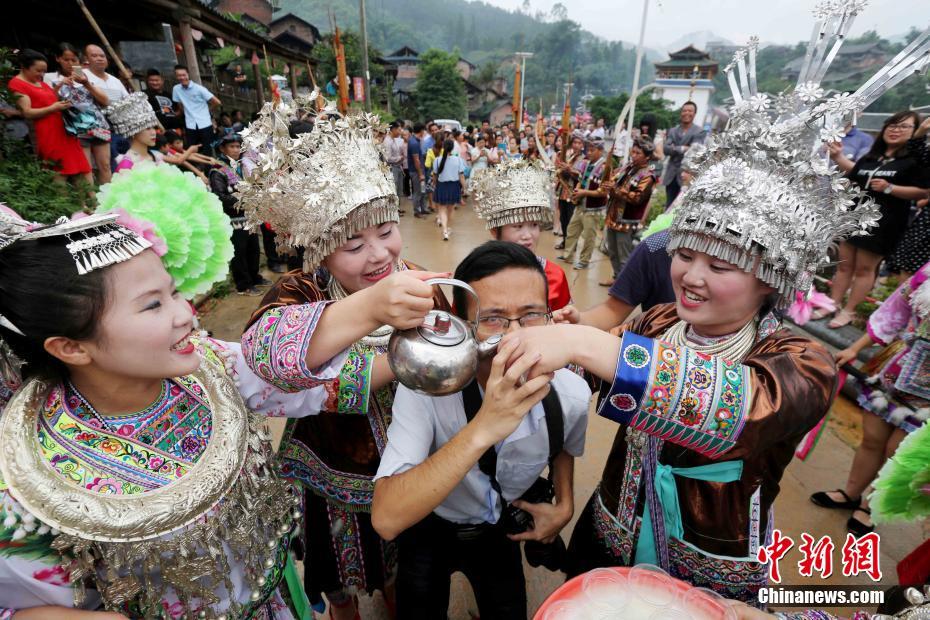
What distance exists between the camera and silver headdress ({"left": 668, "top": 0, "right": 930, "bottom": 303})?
1.39 m

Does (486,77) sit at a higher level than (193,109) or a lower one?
higher

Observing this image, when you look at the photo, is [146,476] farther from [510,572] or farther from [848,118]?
[848,118]

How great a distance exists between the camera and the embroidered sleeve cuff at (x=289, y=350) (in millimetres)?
1234

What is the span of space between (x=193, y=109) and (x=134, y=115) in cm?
392

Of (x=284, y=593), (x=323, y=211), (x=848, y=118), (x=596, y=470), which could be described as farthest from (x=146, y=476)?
(x=596, y=470)

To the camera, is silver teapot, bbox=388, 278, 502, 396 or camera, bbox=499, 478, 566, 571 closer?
silver teapot, bbox=388, 278, 502, 396

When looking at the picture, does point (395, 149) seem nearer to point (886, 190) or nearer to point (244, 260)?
point (244, 260)

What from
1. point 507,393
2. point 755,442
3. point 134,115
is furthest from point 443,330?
point 134,115

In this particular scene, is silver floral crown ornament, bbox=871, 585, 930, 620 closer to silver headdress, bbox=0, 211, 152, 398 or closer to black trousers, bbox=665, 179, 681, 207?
silver headdress, bbox=0, 211, 152, 398

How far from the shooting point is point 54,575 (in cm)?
113

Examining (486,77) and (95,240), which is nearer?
(95,240)

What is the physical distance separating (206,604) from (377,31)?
106671 mm

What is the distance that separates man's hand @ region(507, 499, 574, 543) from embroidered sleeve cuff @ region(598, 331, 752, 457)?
2.32 feet

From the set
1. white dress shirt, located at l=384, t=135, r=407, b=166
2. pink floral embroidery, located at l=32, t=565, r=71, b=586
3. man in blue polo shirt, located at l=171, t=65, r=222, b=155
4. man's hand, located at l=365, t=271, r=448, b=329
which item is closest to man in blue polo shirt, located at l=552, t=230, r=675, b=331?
man's hand, located at l=365, t=271, r=448, b=329
